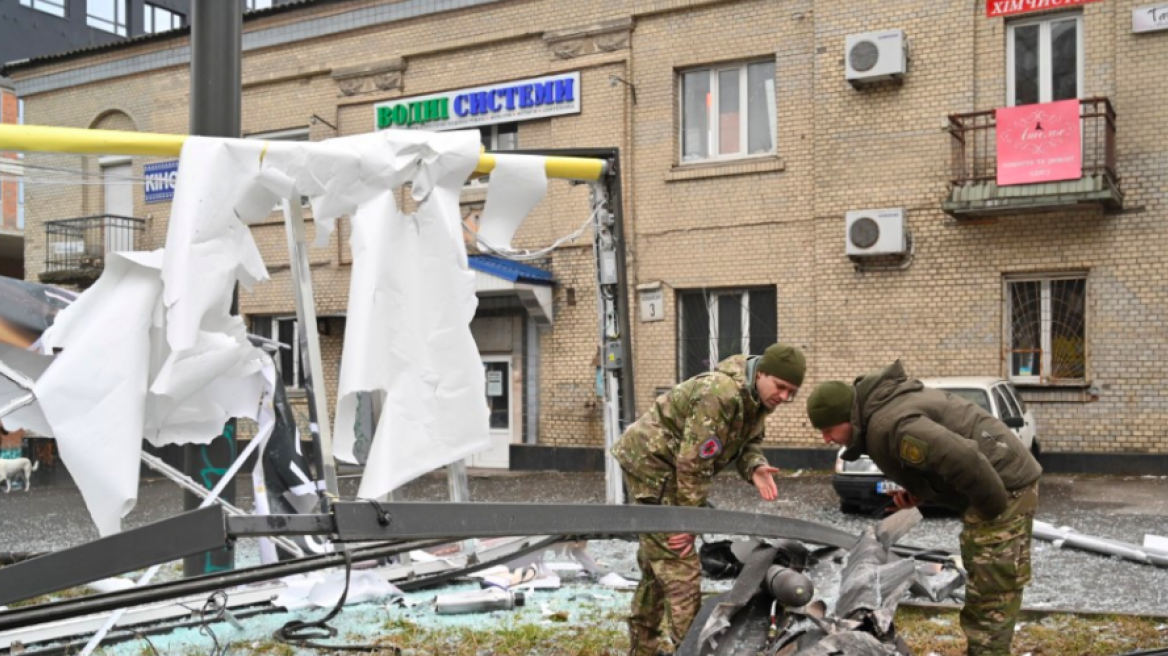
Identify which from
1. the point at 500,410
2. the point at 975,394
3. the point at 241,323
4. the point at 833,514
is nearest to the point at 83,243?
the point at 500,410

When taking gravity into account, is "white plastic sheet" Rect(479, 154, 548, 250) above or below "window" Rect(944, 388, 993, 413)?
above

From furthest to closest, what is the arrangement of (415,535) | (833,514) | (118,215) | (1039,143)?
(118,215)
(1039,143)
(833,514)
(415,535)

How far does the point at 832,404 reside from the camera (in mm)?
4750

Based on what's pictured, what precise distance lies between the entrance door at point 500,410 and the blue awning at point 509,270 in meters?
1.93

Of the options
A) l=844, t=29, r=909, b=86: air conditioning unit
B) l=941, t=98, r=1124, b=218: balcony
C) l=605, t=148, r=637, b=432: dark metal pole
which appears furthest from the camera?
l=844, t=29, r=909, b=86: air conditioning unit

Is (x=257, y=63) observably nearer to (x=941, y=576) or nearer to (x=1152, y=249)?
(x=1152, y=249)

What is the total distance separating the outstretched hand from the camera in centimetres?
515

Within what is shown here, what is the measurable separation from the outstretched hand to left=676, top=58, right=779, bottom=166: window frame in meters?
12.9

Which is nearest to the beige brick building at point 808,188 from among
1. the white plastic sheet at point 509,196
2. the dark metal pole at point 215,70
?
the dark metal pole at point 215,70

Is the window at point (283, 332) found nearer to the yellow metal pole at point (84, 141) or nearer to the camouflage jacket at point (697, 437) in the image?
the camouflage jacket at point (697, 437)

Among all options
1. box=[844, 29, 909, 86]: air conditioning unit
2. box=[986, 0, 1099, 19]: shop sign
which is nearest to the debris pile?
box=[844, 29, 909, 86]: air conditioning unit

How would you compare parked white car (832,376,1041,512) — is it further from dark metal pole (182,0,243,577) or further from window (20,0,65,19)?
window (20,0,65,19)

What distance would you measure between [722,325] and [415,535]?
1499cm

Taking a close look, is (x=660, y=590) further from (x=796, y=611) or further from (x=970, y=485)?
(x=970, y=485)
